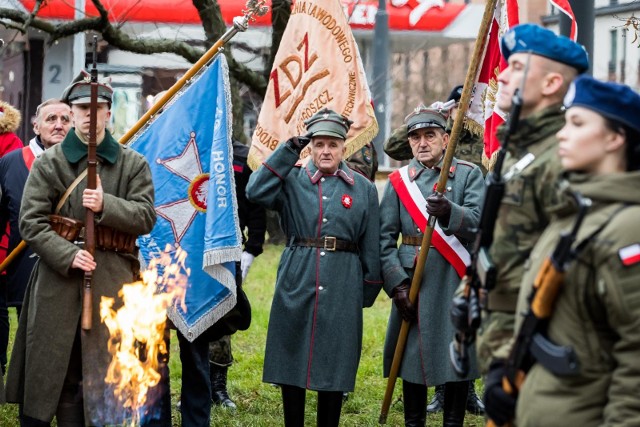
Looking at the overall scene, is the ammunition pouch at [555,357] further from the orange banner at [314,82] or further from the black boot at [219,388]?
the black boot at [219,388]

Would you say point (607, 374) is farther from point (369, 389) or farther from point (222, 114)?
point (369, 389)

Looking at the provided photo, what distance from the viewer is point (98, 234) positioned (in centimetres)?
626

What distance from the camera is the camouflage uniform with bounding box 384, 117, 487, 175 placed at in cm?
831

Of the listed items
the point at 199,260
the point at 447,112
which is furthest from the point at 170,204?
the point at 447,112

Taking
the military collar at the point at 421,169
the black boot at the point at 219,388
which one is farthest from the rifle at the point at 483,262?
the black boot at the point at 219,388

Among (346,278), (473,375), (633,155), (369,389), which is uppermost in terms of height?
(633,155)

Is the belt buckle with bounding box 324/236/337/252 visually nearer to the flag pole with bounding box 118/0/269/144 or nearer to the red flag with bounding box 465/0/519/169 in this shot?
the red flag with bounding box 465/0/519/169

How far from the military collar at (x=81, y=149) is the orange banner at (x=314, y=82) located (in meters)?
1.92

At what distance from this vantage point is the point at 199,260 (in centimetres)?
729

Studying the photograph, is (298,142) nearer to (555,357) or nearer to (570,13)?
(570,13)

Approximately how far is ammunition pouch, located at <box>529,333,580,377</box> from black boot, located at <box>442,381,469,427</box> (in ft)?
10.8

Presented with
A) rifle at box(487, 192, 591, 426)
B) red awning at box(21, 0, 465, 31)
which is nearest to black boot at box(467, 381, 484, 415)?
rifle at box(487, 192, 591, 426)

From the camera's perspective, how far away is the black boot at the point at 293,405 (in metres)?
7.08

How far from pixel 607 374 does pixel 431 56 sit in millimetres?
33274
